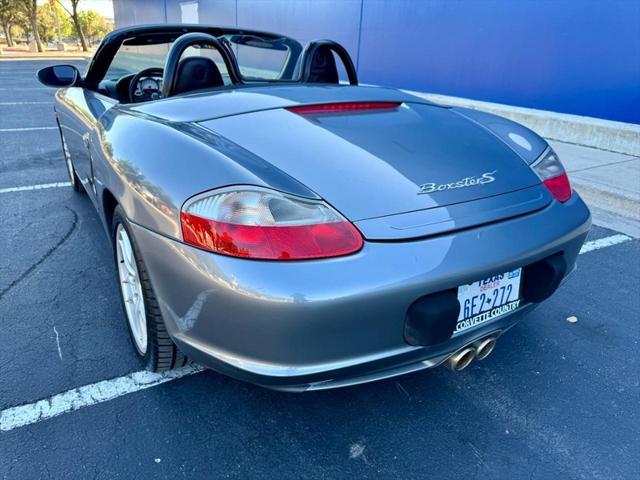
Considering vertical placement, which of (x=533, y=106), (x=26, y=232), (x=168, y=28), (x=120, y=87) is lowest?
(x=26, y=232)

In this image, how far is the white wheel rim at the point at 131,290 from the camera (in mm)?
2016

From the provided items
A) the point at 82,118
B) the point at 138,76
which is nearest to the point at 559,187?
the point at 82,118

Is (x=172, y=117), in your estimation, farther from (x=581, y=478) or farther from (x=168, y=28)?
(x=581, y=478)

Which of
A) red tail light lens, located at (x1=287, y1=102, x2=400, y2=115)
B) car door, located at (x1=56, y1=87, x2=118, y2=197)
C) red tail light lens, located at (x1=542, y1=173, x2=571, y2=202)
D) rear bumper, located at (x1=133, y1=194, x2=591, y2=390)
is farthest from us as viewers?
car door, located at (x1=56, y1=87, x2=118, y2=197)

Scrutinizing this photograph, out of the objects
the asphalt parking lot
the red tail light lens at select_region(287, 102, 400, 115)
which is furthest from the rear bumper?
the red tail light lens at select_region(287, 102, 400, 115)

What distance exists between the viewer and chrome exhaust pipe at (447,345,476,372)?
1740 millimetres

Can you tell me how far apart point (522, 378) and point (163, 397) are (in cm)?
156

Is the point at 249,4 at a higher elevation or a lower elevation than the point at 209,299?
higher

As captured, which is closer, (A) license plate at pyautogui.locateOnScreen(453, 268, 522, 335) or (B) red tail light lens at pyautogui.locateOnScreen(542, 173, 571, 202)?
(A) license plate at pyautogui.locateOnScreen(453, 268, 522, 335)

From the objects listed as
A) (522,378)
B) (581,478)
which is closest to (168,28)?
(522,378)

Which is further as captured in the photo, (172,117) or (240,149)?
(172,117)

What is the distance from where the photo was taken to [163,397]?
1.97 m

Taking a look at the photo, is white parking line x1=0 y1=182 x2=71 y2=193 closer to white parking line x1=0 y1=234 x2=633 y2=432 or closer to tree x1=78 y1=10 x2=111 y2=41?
white parking line x1=0 y1=234 x2=633 y2=432

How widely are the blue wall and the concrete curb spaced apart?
0.17 meters
